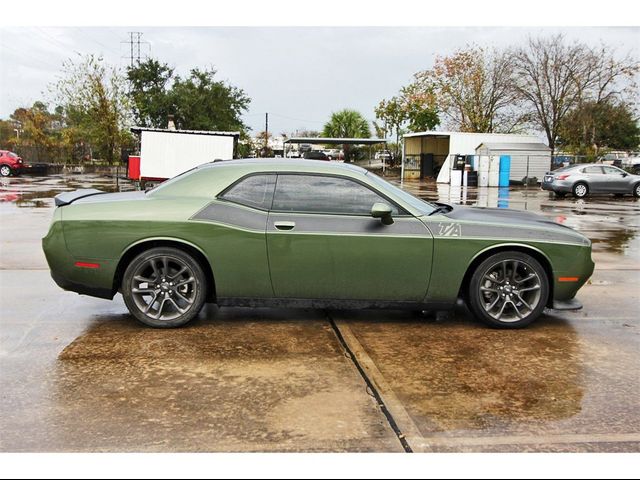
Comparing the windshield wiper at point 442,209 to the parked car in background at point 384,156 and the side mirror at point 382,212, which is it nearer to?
the side mirror at point 382,212

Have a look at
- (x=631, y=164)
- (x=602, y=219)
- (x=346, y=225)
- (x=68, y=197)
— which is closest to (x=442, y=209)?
(x=346, y=225)

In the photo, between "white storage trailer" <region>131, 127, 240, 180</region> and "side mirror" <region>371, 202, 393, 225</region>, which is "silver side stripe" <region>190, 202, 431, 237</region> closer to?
"side mirror" <region>371, 202, 393, 225</region>

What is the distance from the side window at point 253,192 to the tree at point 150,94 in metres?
43.7

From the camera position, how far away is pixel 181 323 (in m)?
5.07

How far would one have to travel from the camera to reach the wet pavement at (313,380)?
3129mm

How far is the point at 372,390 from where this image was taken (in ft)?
12.4

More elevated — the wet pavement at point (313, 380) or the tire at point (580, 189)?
the tire at point (580, 189)

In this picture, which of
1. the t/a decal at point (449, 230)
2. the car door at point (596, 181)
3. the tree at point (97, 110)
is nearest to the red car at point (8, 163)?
the tree at point (97, 110)

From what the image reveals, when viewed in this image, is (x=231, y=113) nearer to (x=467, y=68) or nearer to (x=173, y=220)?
(x=467, y=68)

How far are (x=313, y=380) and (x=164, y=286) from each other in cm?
178

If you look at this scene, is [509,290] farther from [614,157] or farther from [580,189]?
[614,157]

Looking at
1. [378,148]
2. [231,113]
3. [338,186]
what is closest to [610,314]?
[338,186]

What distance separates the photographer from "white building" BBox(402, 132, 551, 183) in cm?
3456

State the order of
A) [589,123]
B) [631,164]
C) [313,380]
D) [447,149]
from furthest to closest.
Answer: [589,123]
[631,164]
[447,149]
[313,380]
